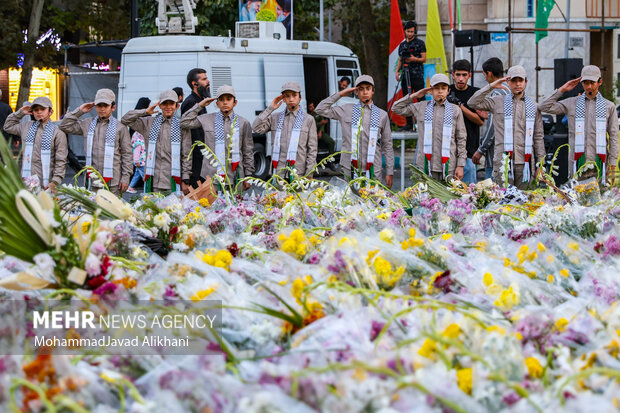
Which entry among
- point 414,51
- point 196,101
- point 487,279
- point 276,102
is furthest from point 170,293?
point 414,51

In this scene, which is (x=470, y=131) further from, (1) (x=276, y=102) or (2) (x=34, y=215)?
(2) (x=34, y=215)

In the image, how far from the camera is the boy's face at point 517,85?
26.4 feet

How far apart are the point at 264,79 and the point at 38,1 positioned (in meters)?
10.3

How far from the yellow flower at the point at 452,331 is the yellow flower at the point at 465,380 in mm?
205

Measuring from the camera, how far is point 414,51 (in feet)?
47.9

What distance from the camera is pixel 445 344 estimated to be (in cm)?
223

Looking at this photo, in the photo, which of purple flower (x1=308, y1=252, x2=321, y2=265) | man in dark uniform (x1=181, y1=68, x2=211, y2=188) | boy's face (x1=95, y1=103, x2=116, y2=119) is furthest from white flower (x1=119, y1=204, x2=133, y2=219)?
man in dark uniform (x1=181, y1=68, x2=211, y2=188)

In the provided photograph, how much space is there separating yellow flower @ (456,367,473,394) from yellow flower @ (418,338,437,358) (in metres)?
0.12

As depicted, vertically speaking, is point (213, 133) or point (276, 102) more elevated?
point (276, 102)

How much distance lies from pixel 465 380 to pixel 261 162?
40.7 ft

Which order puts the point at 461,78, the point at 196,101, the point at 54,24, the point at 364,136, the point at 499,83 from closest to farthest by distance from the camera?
the point at 499,83 < the point at 364,136 < the point at 461,78 < the point at 196,101 < the point at 54,24

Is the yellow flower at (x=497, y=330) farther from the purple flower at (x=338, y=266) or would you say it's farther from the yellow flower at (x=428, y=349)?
the purple flower at (x=338, y=266)

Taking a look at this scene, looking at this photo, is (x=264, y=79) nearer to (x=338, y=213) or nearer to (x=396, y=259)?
(x=338, y=213)

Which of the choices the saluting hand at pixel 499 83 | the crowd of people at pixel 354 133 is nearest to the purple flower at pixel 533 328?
the crowd of people at pixel 354 133
